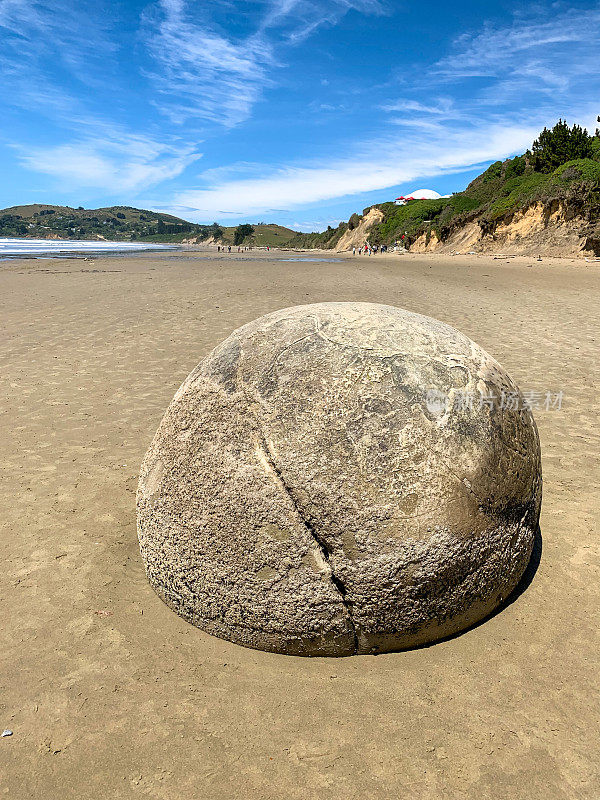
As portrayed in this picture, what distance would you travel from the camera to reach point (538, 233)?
30266mm

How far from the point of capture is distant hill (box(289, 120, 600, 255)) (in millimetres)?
27500

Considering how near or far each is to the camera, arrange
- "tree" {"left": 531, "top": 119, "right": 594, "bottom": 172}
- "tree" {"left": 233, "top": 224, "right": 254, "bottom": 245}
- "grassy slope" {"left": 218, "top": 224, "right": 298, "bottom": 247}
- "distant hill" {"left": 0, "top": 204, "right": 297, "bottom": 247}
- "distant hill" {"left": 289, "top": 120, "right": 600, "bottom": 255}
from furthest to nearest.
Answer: "distant hill" {"left": 0, "top": 204, "right": 297, "bottom": 247}, "tree" {"left": 233, "top": 224, "right": 254, "bottom": 245}, "grassy slope" {"left": 218, "top": 224, "right": 298, "bottom": 247}, "tree" {"left": 531, "top": 119, "right": 594, "bottom": 172}, "distant hill" {"left": 289, "top": 120, "right": 600, "bottom": 255}

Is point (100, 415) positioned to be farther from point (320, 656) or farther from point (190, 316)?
point (190, 316)

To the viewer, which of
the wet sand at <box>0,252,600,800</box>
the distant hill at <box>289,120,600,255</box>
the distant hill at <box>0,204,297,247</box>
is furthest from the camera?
the distant hill at <box>0,204,297,247</box>

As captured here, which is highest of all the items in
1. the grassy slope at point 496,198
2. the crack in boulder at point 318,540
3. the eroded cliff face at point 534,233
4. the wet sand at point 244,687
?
the grassy slope at point 496,198

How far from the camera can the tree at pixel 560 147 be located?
117 feet

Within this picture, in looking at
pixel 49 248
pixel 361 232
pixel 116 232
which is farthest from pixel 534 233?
pixel 116 232

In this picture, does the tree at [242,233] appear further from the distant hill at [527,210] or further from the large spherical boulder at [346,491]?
the large spherical boulder at [346,491]

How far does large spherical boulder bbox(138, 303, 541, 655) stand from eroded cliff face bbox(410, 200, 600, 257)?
26629 millimetres

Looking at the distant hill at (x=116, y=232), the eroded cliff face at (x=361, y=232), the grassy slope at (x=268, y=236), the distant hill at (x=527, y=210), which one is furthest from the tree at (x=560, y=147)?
the distant hill at (x=116, y=232)

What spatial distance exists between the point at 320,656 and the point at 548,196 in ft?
106

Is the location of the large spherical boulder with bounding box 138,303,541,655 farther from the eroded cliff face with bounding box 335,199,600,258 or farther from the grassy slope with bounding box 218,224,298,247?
the grassy slope with bounding box 218,224,298,247

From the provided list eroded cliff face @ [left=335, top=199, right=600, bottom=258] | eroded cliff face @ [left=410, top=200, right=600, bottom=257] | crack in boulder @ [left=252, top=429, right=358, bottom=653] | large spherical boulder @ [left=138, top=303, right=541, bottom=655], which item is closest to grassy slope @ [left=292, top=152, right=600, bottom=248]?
eroded cliff face @ [left=335, top=199, right=600, bottom=258]

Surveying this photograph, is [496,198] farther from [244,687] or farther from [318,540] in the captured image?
[244,687]
